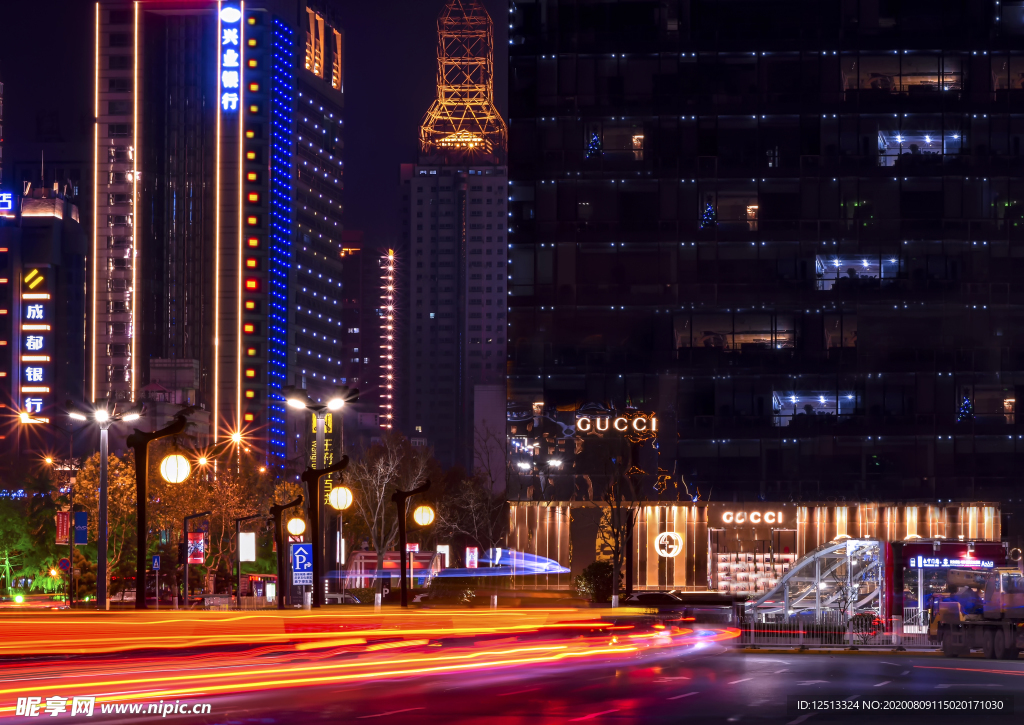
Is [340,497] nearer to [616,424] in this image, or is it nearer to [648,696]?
[648,696]

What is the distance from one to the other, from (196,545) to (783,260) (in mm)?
39183

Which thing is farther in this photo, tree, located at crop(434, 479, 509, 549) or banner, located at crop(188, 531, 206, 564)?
tree, located at crop(434, 479, 509, 549)

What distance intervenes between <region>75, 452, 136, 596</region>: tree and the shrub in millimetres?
29524

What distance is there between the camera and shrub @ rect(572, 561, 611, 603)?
71062mm

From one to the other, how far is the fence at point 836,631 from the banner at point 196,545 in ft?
118

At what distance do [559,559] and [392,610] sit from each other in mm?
54758

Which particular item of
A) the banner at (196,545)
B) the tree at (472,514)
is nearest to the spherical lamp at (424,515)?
the banner at (196,545)

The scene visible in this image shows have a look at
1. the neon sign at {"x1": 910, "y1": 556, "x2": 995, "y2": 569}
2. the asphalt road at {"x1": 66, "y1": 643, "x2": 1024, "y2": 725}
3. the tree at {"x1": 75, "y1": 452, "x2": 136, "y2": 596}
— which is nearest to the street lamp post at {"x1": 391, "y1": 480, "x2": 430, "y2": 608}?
the asphalt road at {"x1": 66, "y1": 643, "x2": 1024, "y2": 725}

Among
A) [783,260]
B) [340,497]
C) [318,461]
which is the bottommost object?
[340,497]

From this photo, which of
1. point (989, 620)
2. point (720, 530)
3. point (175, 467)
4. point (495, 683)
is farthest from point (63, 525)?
point (495, 683)

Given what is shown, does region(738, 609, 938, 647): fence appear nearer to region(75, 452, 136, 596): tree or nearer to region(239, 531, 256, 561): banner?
region(239, 531, 256, 561): banner

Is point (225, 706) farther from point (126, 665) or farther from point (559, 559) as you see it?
point (559, 559)

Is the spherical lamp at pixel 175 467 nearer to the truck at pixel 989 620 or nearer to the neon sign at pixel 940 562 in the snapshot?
the truck at pixel 989 620

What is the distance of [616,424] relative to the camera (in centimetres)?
8419
